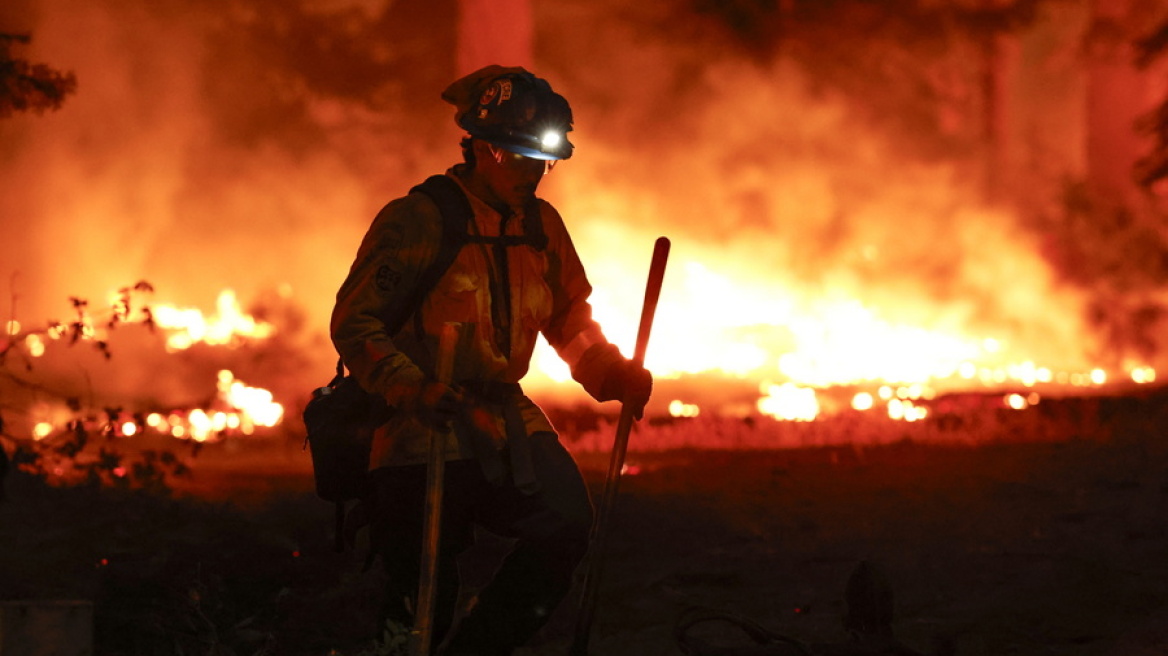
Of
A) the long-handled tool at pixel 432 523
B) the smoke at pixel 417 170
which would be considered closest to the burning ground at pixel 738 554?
the long-handled tool at pixel 432 523

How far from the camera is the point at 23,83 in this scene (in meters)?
9.48

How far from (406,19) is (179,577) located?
736 inches

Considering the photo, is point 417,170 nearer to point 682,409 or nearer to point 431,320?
point 682,409

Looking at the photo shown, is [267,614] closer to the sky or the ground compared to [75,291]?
closer to the ground

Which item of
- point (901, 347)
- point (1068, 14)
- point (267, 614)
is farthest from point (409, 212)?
point (1068, 14)

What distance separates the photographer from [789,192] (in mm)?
24703

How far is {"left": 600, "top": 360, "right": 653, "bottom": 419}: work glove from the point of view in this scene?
529cm

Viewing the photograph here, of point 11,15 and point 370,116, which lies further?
point 370,116

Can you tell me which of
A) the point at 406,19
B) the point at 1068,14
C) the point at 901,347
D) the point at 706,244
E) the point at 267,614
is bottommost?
the point at 267,614

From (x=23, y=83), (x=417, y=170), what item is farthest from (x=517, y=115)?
(x=417, y=170)

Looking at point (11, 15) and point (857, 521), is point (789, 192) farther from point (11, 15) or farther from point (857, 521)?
point (857, 521)

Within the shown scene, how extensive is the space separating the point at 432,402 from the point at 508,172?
34.1 inches

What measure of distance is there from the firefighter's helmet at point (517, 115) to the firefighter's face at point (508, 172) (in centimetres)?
4

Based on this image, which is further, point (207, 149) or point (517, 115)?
point (207, 149)
